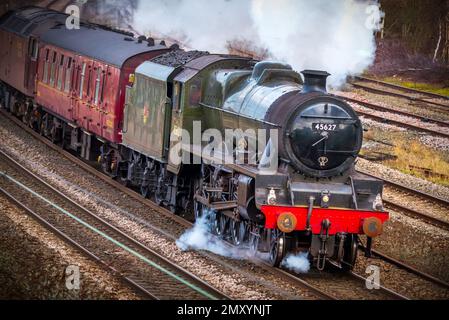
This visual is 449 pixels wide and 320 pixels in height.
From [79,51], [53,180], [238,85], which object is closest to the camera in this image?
[238,85]

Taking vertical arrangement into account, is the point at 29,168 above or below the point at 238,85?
below

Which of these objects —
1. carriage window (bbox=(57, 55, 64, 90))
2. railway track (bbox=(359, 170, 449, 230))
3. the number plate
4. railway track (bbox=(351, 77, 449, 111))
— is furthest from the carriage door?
the number plate

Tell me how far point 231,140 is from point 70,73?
8.50m

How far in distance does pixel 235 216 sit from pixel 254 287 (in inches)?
72.4

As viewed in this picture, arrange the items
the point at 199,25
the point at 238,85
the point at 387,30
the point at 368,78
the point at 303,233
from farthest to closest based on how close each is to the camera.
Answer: the point at 387,30, the point at 368,78, the point at 199,25, the point at 238,85, the point at 303,233

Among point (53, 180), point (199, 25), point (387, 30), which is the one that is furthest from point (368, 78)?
point (53, 180)

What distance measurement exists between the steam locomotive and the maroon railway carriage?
5 cm

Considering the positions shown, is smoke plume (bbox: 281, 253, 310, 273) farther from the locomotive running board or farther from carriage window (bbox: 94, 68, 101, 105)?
carriage window (bbox: 94, 68, 101, 105)

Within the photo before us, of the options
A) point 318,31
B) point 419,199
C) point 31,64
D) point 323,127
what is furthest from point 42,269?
point 31,64

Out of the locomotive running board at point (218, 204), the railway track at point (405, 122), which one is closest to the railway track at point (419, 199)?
the locomotive running board at point (218, 204)

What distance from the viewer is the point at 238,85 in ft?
46.5

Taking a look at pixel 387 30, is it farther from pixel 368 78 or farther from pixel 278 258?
pixel 278 258

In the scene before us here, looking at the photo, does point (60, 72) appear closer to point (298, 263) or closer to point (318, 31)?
point (318, 31)

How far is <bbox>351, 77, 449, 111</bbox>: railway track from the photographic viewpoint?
27913mm
